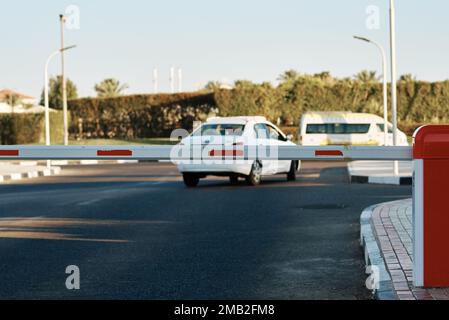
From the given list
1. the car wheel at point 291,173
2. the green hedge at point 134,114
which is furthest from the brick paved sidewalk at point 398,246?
the green hedge at point 134,114

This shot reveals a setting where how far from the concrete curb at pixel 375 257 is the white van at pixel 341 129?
29.9m

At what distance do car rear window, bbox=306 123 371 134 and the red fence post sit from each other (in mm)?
36019

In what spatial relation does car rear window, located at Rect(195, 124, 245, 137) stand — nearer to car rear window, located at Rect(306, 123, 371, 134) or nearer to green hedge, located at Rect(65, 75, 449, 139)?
car rear window, located at Rect(306, 123, 371, 134)

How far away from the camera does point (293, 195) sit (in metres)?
19.3

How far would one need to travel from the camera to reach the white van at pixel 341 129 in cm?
4331

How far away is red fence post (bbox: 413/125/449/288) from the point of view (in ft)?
25.1

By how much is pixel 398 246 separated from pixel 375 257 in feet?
1.98

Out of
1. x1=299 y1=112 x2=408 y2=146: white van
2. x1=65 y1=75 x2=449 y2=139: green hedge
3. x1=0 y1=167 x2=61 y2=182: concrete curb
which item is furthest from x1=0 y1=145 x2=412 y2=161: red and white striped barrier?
x1=65 y1=75 x2=449 y2=139: green hedge

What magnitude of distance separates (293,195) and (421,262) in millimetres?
11678

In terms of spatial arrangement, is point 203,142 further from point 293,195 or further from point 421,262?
point 421,262

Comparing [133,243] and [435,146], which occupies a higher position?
[435,146]

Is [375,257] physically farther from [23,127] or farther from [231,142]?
[23,127]
